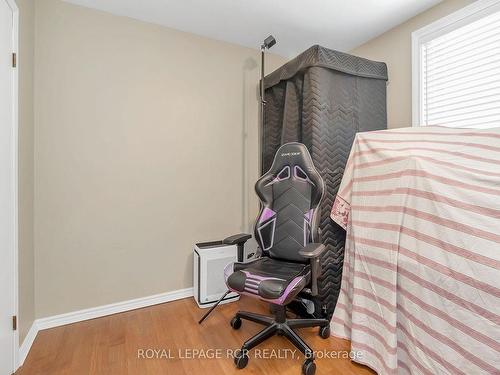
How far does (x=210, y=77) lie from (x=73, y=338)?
2.45 meters

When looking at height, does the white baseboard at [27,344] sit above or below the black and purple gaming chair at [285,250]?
below

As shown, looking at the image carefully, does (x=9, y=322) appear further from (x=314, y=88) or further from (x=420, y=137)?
(x=420, y=137)

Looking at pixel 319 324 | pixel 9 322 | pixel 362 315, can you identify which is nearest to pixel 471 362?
pixel 362 315

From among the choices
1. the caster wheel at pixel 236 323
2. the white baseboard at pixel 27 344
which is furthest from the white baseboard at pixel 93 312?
the caster wheel at pixel 236 323

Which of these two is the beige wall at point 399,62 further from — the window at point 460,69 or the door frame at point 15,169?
the door frame at point 15,169

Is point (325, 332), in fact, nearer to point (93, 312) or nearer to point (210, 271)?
point (210, 271)

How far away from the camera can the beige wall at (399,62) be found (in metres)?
2.18

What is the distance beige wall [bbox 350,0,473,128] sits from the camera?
2.18m

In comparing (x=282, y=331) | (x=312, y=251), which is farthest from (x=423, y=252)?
(x=282, y=331)

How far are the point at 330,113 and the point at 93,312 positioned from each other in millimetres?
2529

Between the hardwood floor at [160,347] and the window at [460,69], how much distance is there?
188 cm

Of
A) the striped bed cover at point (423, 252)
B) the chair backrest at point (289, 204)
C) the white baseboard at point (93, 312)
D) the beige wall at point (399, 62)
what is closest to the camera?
the striped bed cover at point (423, 252)

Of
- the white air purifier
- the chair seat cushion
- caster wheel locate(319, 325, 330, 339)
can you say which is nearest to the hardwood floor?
caster wheel locate(319, 325, 330, 339)

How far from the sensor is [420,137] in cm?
154
